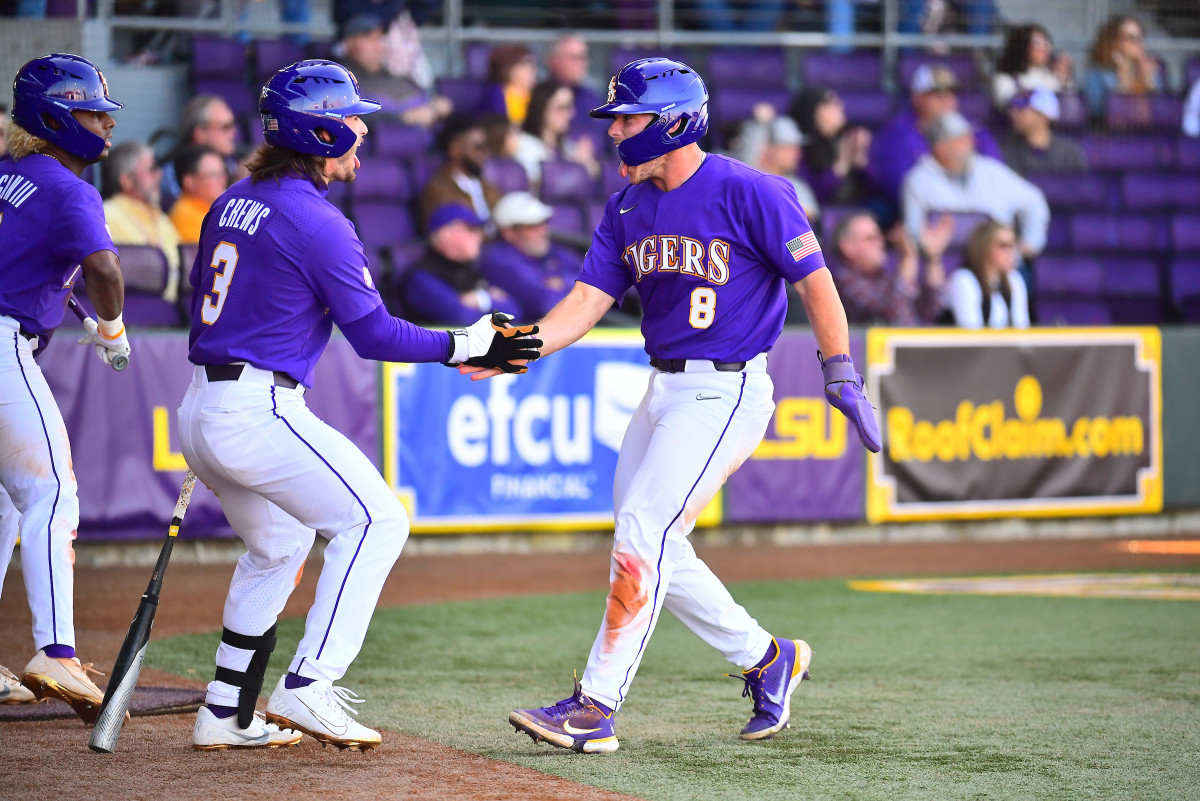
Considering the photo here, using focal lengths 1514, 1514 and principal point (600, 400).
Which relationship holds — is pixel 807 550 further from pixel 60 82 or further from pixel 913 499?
pixel 60 82

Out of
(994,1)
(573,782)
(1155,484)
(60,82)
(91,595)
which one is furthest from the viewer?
(994,1)

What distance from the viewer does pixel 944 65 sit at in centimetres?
1476

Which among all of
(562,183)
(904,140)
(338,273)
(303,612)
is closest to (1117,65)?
(904,140)

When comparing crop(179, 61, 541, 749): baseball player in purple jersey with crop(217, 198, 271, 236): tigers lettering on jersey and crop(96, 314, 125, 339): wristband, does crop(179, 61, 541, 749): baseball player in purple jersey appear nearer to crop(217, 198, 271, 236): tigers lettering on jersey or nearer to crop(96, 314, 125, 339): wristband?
crop(217, 198, 271, 236): tigers lettering on jersey

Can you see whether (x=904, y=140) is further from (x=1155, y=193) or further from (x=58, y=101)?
(x=58, y=101)

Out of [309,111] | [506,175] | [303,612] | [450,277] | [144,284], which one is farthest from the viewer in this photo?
[506,175]

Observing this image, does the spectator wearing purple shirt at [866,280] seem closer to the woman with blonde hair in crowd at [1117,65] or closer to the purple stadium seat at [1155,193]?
the purple stadium seat at [1155,193]

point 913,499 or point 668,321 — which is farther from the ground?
point 668,321

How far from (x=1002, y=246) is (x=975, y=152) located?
2.12m

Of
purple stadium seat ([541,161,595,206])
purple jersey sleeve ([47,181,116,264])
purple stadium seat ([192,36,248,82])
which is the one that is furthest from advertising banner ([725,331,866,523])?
purple jersey sleeve ([47,181,116,264])

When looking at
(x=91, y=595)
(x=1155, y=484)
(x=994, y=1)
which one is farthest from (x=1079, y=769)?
(x=994, y=1)

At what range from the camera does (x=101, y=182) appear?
425 inches

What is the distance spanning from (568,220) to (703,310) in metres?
7.53

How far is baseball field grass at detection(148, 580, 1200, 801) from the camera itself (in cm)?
449
